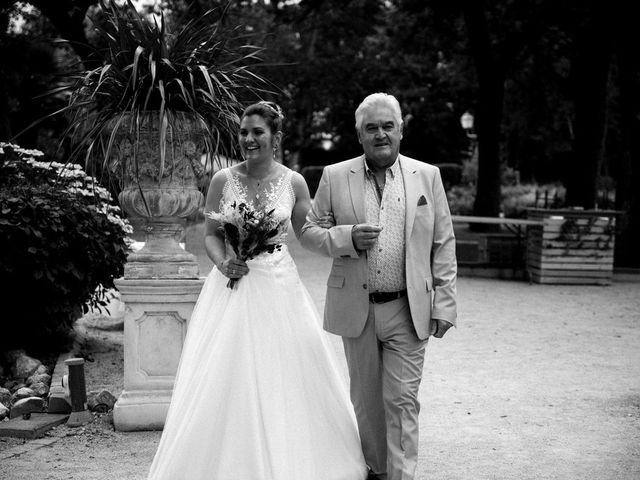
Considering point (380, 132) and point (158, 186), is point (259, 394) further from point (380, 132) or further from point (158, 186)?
point (158, 186)

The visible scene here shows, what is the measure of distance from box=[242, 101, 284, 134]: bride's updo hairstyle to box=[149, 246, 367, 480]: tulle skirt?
748 millimetres

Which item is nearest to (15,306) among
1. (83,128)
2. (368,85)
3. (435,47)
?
(83,128)

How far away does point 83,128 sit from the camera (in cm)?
657

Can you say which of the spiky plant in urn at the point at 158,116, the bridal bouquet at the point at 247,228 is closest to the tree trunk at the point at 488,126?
the spiky plant in urn at the point at 158,116

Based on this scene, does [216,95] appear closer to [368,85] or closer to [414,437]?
[414,437]

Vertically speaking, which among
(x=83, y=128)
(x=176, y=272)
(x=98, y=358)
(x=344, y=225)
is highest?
(x=83, y=128)

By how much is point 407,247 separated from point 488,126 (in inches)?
777

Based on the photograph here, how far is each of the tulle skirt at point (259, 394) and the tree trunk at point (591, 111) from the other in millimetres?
15217

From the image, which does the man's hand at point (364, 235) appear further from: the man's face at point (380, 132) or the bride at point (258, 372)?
the bride at point (258, 372)

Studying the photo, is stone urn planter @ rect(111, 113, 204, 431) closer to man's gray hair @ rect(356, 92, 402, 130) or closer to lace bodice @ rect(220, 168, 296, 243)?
lace bodice @ rect(220, 168, 296, 243)

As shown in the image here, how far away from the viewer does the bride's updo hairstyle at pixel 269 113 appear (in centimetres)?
509

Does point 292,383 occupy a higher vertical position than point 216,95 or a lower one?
lower

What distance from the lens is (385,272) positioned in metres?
4.78

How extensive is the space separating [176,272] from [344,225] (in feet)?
7.05
